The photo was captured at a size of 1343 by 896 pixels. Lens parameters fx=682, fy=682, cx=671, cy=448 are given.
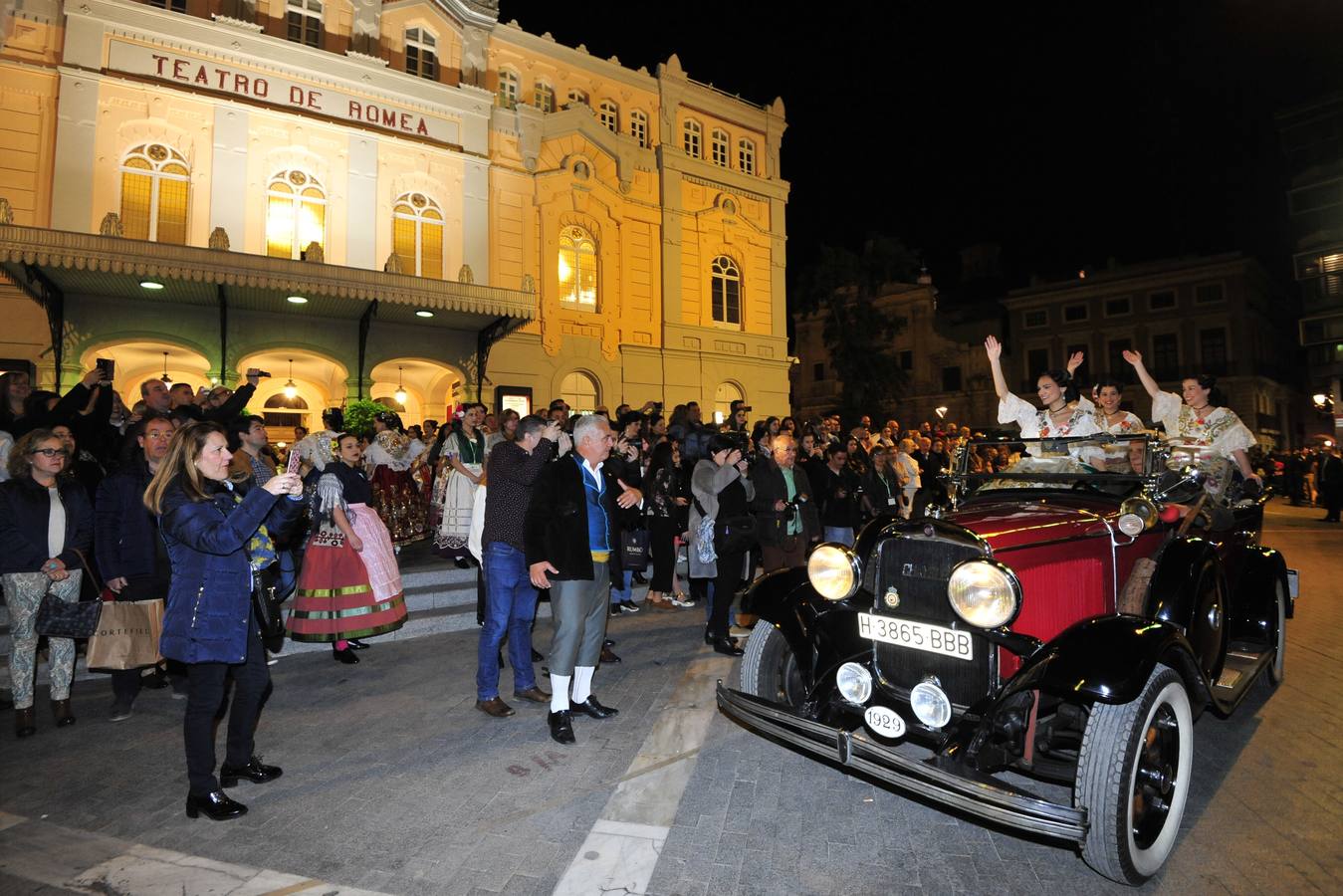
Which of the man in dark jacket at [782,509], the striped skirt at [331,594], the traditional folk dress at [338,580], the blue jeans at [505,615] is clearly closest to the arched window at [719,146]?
the man in dark jacket at [782,509]

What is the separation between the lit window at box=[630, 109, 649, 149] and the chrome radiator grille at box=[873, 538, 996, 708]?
2031 cm

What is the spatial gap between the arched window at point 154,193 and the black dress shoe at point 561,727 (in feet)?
49.7

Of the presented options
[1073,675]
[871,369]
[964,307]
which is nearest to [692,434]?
[1073,675]

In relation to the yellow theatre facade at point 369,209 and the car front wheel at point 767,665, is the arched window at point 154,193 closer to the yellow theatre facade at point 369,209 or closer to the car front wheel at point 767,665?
the yellow theatre facade at point 369,209

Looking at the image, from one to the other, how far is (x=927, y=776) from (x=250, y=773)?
3.63 m

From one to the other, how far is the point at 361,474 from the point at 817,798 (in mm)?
4667

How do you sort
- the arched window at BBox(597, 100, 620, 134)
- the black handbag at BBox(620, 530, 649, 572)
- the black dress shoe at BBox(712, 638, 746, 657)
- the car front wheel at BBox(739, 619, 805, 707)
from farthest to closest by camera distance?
the arched window at BBox(597, 100, 620, 134) → the black handbag at BBox(620, 530, 649, 572) → the black dress shoe at BBox(712, 638, 746, 657) → the car front wheel at BBox(739, 619, 805, 707)

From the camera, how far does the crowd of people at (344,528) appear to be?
3.49 m

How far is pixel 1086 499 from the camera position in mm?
4281

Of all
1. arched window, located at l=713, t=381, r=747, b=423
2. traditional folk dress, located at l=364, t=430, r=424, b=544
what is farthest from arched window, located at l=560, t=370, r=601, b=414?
traditional folk dress, located at l=364, t=430, r=424, b=544

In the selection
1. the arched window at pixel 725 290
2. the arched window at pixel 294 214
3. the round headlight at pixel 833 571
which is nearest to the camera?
the round headlight at pixel 833 571

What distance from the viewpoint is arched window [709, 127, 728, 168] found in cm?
2288

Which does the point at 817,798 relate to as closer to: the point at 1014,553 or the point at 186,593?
the point at 1014,553

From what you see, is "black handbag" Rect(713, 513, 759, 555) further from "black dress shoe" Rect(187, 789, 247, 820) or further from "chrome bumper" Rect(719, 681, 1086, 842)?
"black dress shoe" Rect(187, 789, 247, 820)
